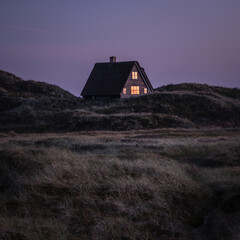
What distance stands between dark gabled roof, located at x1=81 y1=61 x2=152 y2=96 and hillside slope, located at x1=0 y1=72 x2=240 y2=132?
3001 mm

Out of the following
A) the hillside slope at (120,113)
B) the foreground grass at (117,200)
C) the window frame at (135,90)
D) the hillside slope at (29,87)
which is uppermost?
the hillside slope at (29,87)

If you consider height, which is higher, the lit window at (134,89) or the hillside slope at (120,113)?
the lit window at (134,89)

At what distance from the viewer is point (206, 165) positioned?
13.2 meters

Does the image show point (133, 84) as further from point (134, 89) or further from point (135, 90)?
point (135, 90)

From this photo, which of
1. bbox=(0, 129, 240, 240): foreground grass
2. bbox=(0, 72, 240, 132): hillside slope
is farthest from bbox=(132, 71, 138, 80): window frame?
bbox=(0, 129, 240, 240): foreground grass

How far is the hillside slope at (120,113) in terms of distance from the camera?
33.2m

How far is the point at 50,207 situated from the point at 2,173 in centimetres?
489

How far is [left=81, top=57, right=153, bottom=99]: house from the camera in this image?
48.1 meters

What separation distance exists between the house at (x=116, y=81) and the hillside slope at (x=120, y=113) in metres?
2.92

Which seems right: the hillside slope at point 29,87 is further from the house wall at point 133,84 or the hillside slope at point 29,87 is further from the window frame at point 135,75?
the window frame at point 135,75

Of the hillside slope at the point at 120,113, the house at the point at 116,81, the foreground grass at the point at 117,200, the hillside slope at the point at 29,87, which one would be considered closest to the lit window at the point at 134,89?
the house at the point at 116,81

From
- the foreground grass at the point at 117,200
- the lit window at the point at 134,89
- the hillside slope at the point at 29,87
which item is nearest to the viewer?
the foreground grass at the point at 117,200

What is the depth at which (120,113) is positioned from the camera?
37438 mm

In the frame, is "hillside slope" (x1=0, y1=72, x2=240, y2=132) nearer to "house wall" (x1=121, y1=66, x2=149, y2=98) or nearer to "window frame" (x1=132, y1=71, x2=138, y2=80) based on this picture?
"house wall" (x1=121, y1=66, x2=149, y2=98)
